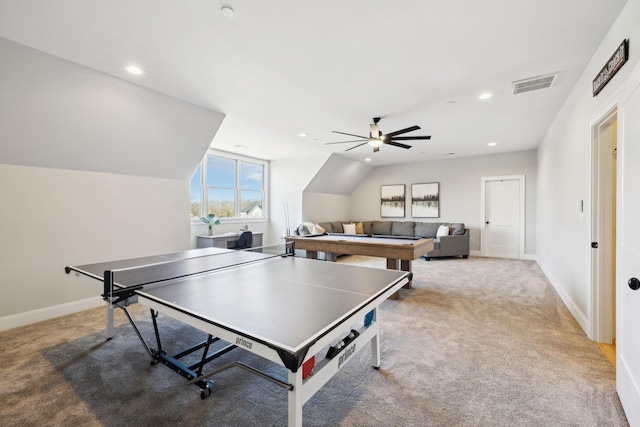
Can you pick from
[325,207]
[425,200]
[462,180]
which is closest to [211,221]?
[325,207]

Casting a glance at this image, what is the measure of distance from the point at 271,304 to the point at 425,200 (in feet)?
24.4

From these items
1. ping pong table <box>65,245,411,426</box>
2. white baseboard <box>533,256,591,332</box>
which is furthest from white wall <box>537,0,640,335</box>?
ping pong table <box>65,245,411,426</box>

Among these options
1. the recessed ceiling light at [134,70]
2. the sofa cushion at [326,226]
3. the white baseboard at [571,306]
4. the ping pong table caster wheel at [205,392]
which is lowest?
the ping pong table caster wheel at [205,392]

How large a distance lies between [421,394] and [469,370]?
55cm

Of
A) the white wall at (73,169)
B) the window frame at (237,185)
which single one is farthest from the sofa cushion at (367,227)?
the white wall at (73,169)

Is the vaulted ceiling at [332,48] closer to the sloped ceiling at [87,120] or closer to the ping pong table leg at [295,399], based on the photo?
the sloped ceiling at [87,120]

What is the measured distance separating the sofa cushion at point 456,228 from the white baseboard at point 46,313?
23.5ft

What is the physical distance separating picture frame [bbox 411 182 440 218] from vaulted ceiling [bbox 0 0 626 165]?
3831 millimetres

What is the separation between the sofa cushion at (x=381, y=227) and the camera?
8273 mm

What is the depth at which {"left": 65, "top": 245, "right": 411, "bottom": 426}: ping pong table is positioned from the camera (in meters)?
1.17

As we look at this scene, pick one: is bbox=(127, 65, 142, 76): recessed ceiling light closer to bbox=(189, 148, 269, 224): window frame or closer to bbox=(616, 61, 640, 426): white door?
bbox=(189, 148, 269, 224): window frame

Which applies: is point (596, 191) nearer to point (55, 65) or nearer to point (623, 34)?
point (623, 34)

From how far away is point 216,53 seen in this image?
2.52m

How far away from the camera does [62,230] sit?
3.30m
